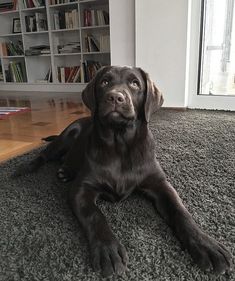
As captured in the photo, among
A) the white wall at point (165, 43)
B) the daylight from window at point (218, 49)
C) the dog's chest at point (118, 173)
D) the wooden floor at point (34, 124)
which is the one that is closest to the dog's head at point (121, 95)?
the dog's chest at point (118, 173)

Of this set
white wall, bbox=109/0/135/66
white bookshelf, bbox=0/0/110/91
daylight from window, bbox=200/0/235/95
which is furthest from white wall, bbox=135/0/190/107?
white bookshelf, bbox=0/0/110/91

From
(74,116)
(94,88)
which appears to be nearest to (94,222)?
(94,88)

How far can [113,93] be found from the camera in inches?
38.1

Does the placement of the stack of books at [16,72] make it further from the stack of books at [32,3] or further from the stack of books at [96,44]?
the stack of books at [96,44]

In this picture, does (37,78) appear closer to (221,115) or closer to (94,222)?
(221,115)

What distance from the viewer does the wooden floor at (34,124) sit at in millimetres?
1813

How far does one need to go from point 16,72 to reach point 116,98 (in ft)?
14.8

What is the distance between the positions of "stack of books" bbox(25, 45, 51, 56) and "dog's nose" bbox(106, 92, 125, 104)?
13.2ft

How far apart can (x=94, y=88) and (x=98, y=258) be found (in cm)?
63

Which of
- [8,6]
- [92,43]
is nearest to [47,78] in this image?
[92,43]

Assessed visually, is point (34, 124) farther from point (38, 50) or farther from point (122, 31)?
point (38, 50)

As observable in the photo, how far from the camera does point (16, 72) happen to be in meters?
5.02

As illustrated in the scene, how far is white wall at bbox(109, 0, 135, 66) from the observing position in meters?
2.99

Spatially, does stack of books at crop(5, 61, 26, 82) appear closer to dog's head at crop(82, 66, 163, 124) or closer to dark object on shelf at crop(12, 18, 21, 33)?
dark object on shelf at crop(12, 18, 21, 33)
